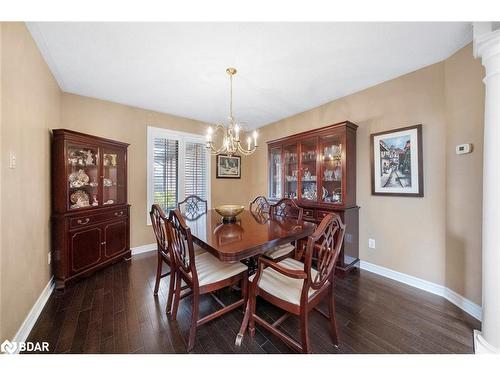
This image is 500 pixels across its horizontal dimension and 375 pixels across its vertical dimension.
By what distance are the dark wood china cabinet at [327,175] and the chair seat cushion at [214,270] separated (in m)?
1.54

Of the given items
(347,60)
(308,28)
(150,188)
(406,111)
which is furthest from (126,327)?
(406,111)

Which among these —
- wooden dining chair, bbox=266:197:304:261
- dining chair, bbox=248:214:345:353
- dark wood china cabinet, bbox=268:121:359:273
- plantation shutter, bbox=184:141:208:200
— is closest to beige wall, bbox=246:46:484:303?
dark wood china cabinet, bbox=268:121:359:273

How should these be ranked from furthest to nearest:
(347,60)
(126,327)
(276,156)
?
1. (276,156)
2. (347,60)
3. (126,327)

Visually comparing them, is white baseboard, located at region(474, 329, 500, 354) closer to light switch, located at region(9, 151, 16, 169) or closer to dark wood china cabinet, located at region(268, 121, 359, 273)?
dark wood china cabinet, located at region(268, 121, 359, 273)

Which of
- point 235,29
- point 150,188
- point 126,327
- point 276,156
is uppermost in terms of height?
point 235,29

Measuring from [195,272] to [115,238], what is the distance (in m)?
2.06

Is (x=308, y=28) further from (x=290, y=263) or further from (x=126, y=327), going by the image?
(x=126, y=327)

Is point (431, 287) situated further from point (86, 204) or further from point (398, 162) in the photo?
point (86, 204)

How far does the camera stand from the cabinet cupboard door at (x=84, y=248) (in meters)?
2.23

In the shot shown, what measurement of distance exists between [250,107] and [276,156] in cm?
100

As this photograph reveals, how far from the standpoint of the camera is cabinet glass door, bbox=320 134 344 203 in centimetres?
266

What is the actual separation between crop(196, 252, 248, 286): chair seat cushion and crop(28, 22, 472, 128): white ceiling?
6.55 feet

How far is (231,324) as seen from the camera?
5.24 feet

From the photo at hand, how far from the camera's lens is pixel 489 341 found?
130 cm
